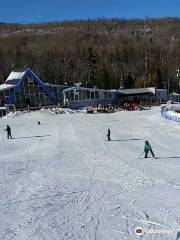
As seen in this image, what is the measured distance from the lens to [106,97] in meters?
56.2

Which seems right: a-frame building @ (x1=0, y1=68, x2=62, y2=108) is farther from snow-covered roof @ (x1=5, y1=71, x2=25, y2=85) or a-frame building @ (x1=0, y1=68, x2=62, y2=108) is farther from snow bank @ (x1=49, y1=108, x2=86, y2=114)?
snow bank @ (x1=49, y1=108, x2=86, y2=114)

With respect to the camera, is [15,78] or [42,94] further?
[15,78]

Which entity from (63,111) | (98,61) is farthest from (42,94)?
(98,61)

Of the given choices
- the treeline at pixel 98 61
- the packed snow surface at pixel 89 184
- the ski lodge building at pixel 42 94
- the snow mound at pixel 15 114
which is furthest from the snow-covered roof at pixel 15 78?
the packed snow surface at pixel 89 184

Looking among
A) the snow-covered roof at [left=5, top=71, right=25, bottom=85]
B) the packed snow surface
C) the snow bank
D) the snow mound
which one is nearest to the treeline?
the snow-covered roof at [left=5, top=71, right=25, bottom=85]

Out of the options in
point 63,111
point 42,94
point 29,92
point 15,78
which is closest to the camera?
point 63,111

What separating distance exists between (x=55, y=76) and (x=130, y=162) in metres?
62.8

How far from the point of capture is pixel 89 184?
58.3 feet

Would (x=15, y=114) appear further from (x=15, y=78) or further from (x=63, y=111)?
(x=15, y=78)

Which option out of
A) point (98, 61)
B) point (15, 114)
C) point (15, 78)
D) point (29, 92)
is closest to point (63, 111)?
point (15, 114)

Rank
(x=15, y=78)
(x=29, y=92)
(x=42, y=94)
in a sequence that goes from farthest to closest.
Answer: (x=15, y=78)
(x=42, y=94)
(x=29, y=92)

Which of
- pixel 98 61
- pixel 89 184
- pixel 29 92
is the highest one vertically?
pixel 98 61

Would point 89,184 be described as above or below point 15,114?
above

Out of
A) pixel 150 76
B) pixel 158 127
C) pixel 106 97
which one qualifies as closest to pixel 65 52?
pixel 150 76
